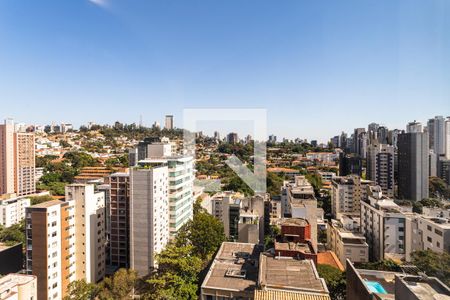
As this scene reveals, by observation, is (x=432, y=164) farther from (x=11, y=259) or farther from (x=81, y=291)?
→ (x=11, y=259)

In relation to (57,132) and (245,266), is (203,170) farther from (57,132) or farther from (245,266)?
(57,132)

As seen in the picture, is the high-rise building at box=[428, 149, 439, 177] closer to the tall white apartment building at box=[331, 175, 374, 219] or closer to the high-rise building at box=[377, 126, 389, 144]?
the tall white apartment building at box=[331, 175, 374, 219]

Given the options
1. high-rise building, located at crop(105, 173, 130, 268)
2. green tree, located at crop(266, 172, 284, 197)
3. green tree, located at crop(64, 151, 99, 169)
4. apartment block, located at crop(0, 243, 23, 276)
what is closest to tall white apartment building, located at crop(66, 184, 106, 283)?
high-rise building, located at crop(105, 173, 130, 268)

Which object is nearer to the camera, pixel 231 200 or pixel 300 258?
pixel 300 258

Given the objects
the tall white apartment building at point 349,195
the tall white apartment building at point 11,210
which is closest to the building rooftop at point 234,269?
the tall white apartment building at point 349,195

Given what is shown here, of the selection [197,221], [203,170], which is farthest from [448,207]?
[203,170]

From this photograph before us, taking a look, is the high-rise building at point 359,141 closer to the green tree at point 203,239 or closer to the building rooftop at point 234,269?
the green tree at point 203,239
